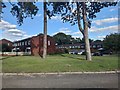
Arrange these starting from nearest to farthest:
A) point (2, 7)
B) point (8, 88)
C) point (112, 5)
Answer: point (8, 88)
point (2, 7)
point (112, 5)

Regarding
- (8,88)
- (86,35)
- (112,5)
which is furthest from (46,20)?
(8,88)

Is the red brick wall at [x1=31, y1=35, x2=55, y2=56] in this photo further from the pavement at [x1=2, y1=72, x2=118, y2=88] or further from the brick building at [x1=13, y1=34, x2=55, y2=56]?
the pavement at [x1=2, y1=72, x2=118, y2=88]

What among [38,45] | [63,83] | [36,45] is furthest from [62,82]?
[36,45]

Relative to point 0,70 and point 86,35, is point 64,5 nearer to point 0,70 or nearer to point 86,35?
point 86,35

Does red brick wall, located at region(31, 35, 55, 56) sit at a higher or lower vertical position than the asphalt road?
higher

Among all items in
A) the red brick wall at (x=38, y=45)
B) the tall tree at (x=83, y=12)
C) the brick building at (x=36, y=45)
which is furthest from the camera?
the brick building at (x=36, y=45)

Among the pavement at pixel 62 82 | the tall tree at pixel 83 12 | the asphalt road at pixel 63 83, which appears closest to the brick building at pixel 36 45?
the tall tree at pixel 83 12

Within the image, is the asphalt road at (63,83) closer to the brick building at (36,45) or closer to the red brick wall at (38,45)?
the brick building at (36,45)

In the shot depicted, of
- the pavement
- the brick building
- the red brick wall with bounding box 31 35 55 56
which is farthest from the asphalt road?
the red brick wall with bounding box 31 35 55 56

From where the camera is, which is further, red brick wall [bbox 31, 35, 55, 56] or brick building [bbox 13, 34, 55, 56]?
brick building [bbox 13, 34, 55, 56]

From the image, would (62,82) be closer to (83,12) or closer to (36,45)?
(83,12)

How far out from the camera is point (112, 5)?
25344 mm

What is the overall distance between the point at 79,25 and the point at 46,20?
4.99 meters

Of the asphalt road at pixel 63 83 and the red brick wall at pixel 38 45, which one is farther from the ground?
the red brick wall at pixel 38 45
